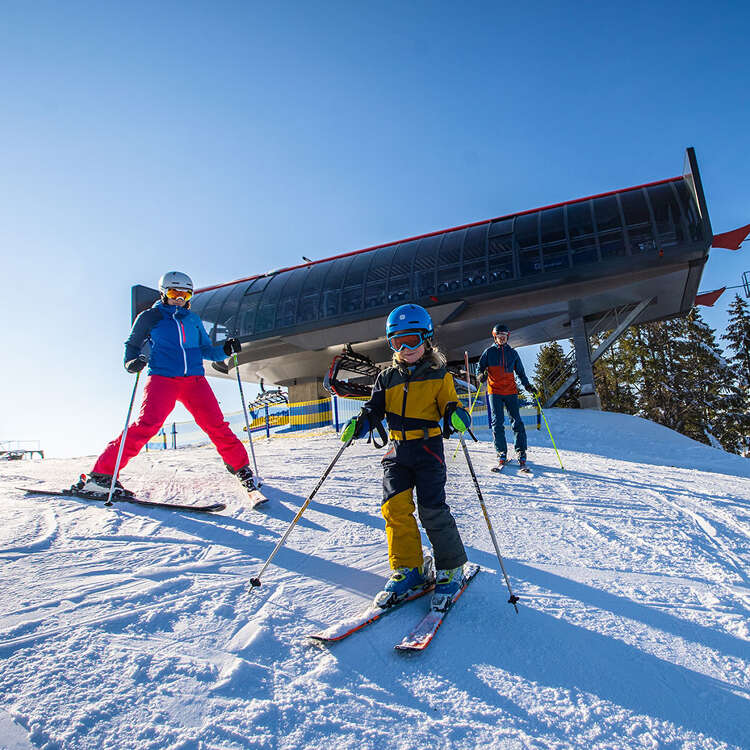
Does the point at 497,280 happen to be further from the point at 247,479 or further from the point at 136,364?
the point at 136,364

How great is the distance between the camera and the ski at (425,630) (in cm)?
171

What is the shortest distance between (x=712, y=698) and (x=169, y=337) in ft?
13.6

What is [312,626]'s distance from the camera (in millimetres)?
1929

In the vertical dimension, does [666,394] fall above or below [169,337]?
below

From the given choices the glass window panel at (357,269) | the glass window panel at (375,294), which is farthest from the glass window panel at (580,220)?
the glass window panel at (357,269)

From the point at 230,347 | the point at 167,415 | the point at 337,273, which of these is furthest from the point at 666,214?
the point at 167,415

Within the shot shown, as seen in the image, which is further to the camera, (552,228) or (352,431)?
(552,228)

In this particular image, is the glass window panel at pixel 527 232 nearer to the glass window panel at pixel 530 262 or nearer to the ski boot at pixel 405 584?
the glass window panel at pixel 530 262

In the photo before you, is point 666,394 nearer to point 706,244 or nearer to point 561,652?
point 706,244

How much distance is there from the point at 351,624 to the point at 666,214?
17.9 meters

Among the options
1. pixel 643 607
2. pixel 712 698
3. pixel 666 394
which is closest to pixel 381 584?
pixel 643 607

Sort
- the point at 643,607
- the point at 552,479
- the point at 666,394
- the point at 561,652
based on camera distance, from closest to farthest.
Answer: the point at 561,652 < the point at 643,607 < the point at 552,479 < the point at 666,394

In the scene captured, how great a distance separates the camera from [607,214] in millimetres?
16156

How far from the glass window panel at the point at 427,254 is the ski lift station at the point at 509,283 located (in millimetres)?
60
